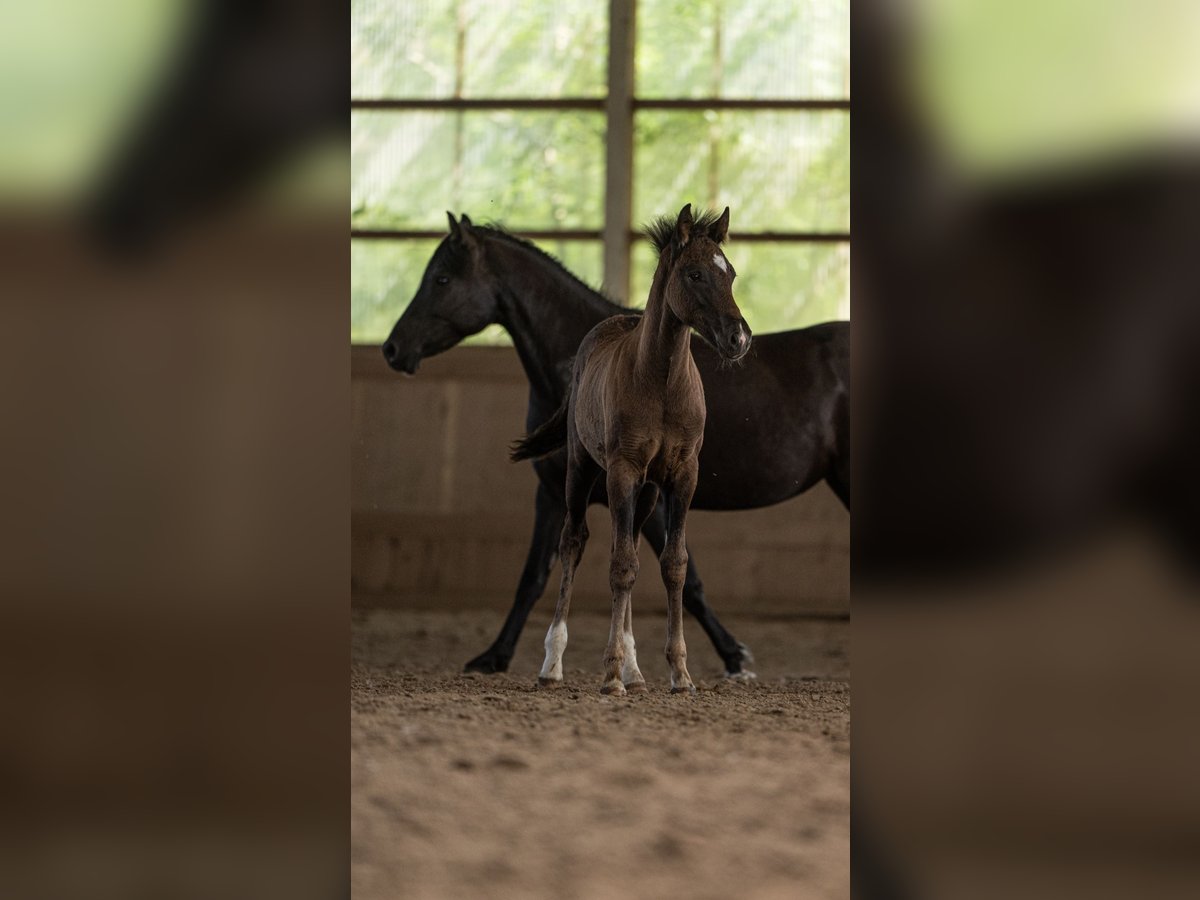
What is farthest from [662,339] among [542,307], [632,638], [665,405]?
[542,307]

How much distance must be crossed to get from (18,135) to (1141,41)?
167 centimetres

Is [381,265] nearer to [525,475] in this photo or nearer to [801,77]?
[525,475]

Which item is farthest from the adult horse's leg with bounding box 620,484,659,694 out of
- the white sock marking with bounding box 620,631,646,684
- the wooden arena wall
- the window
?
the window

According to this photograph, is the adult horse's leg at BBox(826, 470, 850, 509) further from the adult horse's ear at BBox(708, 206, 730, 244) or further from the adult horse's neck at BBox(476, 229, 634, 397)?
the adult horse's ear at BBox(708, 206, 730, 244)

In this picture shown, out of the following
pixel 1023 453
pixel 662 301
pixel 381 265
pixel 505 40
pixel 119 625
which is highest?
pixel 505 40

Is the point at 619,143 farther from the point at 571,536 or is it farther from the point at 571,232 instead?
the point at 571,536

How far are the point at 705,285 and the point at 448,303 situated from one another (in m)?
1.93

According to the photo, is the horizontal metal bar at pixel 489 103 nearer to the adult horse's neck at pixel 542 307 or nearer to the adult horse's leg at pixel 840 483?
the adult horse's neck at pixel 542 307

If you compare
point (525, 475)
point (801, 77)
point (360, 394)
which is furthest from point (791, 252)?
point (360, 394)

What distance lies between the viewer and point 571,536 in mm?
4273

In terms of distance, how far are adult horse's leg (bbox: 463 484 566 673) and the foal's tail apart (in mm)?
593

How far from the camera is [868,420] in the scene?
1870 millimetres

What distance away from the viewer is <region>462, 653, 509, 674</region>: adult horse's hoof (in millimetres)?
5184

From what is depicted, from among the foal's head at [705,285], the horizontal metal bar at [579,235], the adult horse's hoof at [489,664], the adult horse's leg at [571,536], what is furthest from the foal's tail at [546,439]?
the horizontal metal bar at [579,235]
